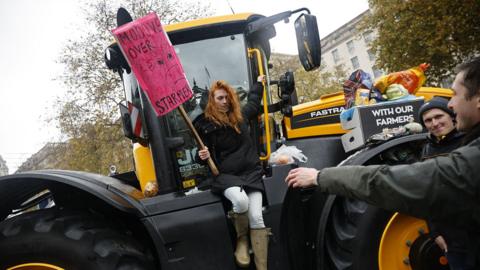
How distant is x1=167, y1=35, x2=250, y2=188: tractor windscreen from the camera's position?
3281 mm

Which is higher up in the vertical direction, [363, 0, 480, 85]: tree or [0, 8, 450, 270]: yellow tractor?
[363, 0, 480, 85]: tree

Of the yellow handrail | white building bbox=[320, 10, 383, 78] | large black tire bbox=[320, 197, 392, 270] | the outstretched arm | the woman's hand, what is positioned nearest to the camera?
the outstretched arm

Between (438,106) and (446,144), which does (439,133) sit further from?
(438,106)

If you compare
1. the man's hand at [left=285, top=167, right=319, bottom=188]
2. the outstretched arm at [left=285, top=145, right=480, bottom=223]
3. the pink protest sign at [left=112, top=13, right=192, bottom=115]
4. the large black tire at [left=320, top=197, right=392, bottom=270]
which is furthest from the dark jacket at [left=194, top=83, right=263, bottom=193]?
the outstretched arm at [left=285, top=145, right=480, bottom=223]

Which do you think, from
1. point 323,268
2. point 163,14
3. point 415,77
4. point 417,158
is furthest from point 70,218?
point 163,14

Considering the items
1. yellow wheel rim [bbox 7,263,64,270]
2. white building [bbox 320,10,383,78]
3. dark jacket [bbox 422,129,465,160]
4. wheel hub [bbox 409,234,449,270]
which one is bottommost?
wheel hub [bbox 409,234,449,270]

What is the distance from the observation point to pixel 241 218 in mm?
2904

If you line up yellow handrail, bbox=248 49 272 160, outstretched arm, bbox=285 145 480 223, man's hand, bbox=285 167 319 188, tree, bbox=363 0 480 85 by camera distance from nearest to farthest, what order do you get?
1. outstretched arm, bbox=285 145 480 223
2. man's hand, bbox=285 167 319 188
3. yellow handrail, bbox=248 49 272 160
4. tree, bbox=363 0 480 85

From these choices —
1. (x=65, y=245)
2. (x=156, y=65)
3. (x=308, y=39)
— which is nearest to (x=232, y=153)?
(x=156, y=65)

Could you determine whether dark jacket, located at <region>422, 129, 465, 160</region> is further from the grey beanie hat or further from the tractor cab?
the tractor cab

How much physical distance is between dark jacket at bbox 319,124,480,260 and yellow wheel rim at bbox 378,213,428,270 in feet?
3.77

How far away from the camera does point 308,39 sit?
3174 millimetres

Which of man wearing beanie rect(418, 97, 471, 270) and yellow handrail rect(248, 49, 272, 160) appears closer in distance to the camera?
man wearing beanie rect(418, 97, 471, 270)

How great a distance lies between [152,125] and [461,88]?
2305mm
